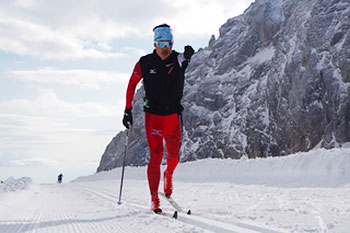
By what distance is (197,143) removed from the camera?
265 ft

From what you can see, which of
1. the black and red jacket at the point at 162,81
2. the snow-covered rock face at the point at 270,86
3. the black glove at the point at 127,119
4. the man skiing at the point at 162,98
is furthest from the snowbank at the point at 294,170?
the snow-covered rock face at the point at 270,86

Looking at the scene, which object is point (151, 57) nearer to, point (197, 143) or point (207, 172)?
point (207, 172)

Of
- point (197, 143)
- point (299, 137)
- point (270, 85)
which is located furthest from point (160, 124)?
point (197, 143)

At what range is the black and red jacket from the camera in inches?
205

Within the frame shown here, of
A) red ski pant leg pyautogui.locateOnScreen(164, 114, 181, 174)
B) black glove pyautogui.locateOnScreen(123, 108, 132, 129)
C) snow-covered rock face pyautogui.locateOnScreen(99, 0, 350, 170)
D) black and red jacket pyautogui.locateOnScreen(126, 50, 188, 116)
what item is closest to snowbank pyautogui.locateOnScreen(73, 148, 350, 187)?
red ski pant leg pyautogui.locateOnScreen(164, 114, 181, 174)

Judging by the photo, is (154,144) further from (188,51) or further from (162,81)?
(188,51)

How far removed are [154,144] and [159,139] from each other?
4.2 inches

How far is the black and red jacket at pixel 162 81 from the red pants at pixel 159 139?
0.10 m

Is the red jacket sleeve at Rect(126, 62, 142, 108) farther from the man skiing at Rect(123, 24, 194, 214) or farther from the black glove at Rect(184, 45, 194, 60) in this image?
the black glove at Rect(184, 45, 194, 60)

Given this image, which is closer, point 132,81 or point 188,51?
point 188,51

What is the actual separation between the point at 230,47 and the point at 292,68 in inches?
1401

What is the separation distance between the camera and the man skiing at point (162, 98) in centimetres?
516

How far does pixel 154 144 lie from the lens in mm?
5102

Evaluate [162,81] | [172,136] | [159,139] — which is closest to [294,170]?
[172,136]
